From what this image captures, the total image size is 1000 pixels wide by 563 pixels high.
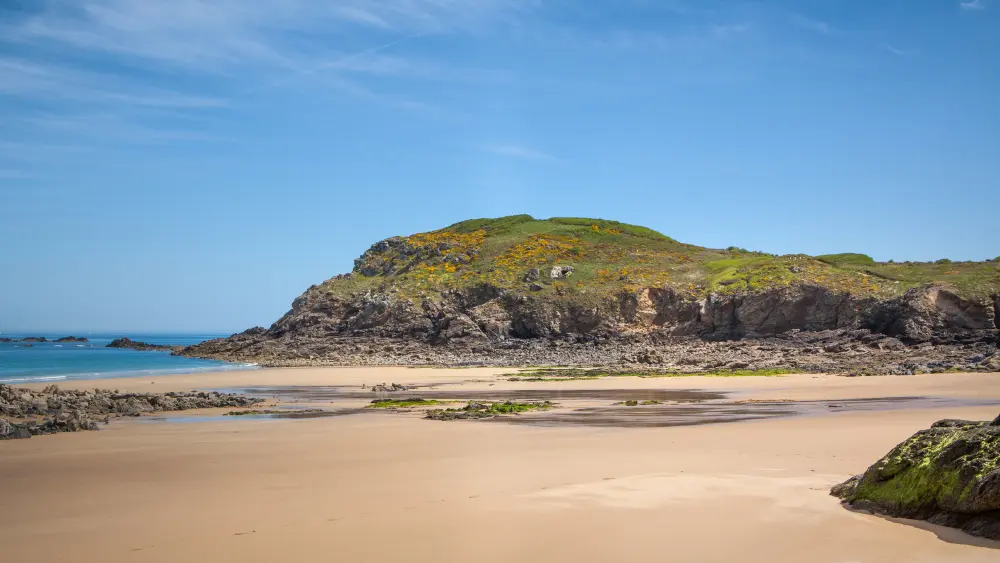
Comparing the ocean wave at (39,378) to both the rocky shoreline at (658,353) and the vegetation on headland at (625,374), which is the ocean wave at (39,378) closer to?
the rocky shoreline at (658,353)

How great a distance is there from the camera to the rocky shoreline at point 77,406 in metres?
17.0

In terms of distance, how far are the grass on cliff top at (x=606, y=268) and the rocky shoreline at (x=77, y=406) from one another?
42.0 meters

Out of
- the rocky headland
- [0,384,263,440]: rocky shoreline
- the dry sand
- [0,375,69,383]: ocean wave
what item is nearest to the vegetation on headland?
the rocky headland

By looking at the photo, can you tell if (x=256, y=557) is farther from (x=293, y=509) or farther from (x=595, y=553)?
(x=595, y=553)

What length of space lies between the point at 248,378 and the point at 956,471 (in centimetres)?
3595

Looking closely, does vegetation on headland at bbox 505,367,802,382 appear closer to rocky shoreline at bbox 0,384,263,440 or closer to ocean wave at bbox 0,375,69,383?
rocky shoreline at bbox 0,384,263,440

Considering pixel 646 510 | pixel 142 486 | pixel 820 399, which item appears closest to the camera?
pixel 646 510

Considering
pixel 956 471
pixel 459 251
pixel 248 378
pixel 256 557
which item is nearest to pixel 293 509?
pixel 256 557

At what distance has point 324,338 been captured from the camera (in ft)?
211

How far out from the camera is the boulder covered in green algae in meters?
6.51

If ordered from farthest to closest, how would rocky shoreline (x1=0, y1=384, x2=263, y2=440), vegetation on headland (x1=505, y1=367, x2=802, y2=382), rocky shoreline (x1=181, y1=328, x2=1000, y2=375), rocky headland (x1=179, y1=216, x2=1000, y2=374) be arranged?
rocky headland (x1=179, y1=216, x2=1000, y2=374)
rocky shoreline (x1=181, y1=328, x2=1000, y2=375)
vegetation on headland (x1=505, y1=367, x2=802, y2=382)
rocky shoreline (x1=0, y1=384, x2=263, y2=440)

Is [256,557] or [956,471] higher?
[956,471]

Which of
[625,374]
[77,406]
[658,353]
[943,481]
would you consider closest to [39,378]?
[77,406]

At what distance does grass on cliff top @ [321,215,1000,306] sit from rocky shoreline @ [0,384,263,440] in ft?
138
